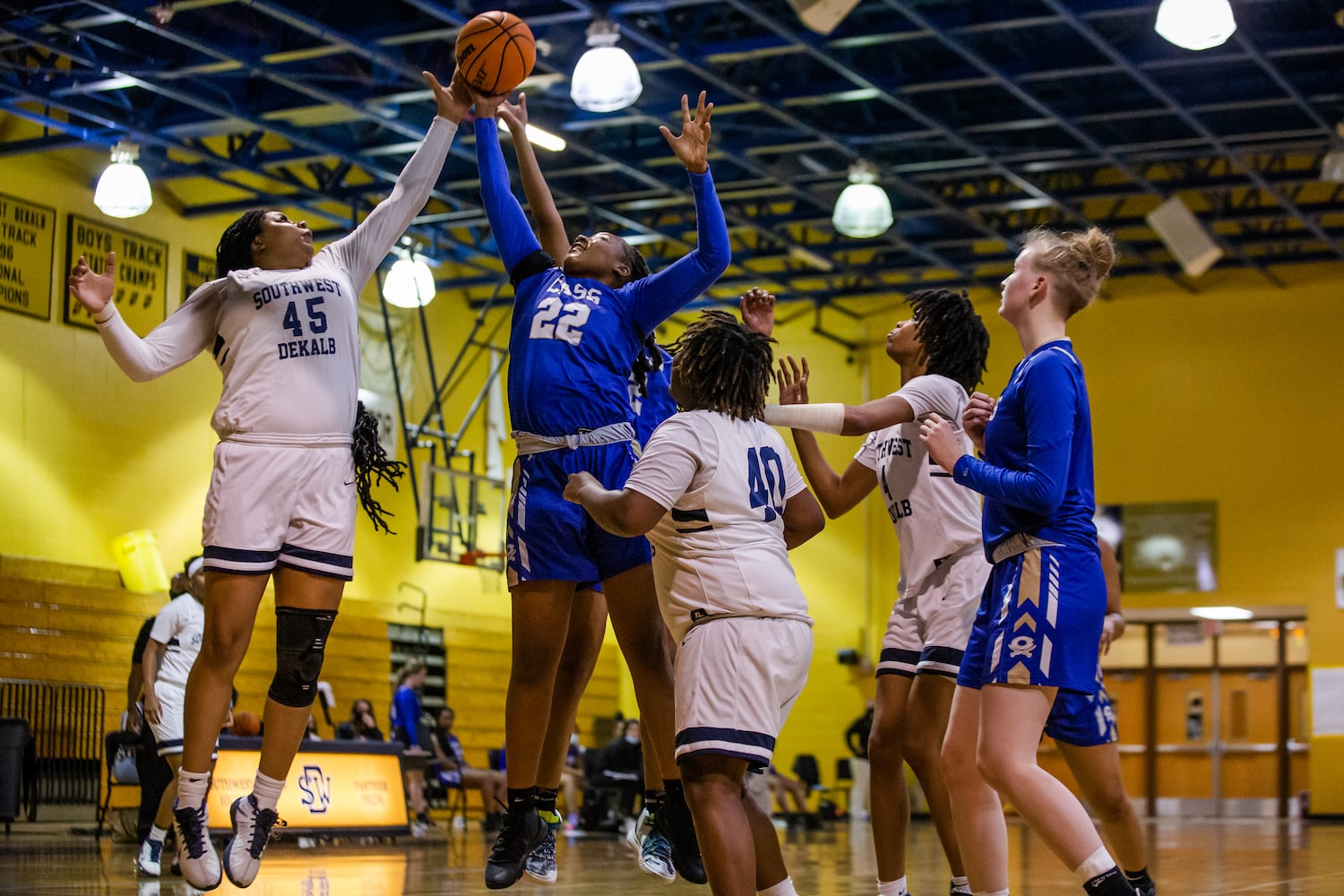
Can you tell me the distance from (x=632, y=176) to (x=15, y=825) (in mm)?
9823

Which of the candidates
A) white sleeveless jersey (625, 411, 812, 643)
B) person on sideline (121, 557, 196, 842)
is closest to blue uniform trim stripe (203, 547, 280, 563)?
white sleeveless jersey (625, 411, 812, 643)

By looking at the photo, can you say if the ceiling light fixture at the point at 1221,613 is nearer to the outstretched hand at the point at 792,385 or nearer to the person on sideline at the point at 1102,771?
the person on sideline at the point at 1102,771

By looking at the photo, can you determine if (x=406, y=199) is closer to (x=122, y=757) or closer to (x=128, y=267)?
(x=122, y=757)

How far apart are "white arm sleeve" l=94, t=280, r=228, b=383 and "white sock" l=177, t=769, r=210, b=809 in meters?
1.24

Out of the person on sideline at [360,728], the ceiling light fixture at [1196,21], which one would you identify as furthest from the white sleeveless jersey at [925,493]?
the person on sideline at [360,728]

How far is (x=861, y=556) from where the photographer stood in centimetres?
2392

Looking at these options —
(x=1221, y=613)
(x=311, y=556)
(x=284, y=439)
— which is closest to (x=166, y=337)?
(x=284, y=439)

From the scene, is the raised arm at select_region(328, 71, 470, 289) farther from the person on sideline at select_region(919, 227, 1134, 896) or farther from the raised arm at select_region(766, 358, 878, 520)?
the person on sideline at select_region(919, 227, 1134, 896)

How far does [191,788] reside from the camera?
490 centimetres

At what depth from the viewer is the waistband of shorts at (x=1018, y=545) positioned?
14.5 ft

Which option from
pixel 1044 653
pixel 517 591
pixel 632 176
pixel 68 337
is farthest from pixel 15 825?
pixel 1044 653

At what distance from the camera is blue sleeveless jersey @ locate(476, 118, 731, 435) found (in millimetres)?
4957

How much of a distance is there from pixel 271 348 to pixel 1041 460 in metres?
2.38

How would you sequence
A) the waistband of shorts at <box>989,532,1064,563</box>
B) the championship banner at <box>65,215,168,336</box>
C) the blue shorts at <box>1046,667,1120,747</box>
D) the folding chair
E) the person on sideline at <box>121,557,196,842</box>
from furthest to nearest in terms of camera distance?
the championship banner at <box>65,215,168,336</box>
the folding chair
the person on sideline at <box>121,557,196,842</box>
the blue shorts at <box>1046,667,1120,747</box>
the waistband of shorts at <box>989,532,1064,563</box>
